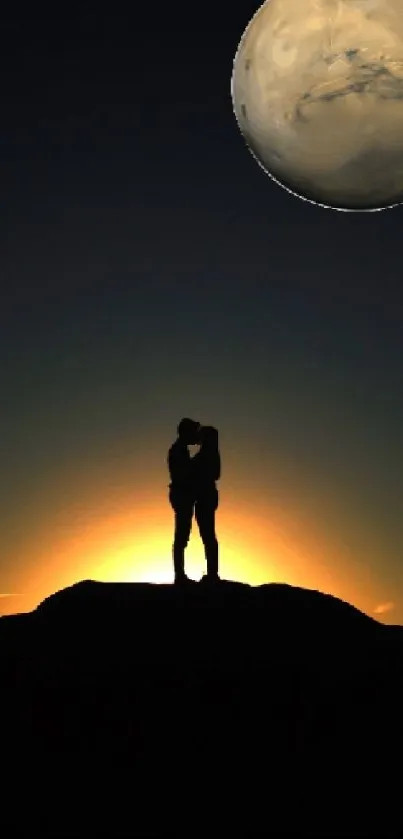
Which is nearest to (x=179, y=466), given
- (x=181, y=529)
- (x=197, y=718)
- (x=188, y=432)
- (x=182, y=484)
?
(x=182, y=484)

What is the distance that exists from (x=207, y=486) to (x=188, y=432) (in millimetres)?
826

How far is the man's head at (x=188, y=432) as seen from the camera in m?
12.3

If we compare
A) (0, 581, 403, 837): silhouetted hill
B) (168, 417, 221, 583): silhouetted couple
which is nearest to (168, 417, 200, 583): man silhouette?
(168, 417, 221, 583): silhouetted couple

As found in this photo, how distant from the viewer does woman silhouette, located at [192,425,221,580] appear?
40.7 ft

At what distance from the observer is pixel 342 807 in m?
10.4

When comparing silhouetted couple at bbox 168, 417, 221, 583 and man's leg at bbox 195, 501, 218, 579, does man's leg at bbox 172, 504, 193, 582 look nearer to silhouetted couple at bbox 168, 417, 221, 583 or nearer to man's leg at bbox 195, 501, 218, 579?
silhouetted couple at bbox 168, 417, 221, 583

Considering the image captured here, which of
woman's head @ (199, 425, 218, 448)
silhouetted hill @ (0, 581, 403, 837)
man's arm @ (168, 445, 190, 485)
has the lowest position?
silhouetted hill @ (0, 581, 403, 837)

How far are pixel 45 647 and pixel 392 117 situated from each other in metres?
8.10

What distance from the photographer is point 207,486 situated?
1250 cm

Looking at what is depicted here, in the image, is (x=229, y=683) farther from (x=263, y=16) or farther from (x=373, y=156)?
(x=263, y=16)

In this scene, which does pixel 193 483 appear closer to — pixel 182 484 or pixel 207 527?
pixel 182 484

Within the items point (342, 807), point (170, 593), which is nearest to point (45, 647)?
point (170, 593)

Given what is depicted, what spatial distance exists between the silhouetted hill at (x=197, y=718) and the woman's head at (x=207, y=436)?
209cm

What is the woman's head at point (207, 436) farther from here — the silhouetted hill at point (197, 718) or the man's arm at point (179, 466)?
the silhouetted hill at point (197, 718)
